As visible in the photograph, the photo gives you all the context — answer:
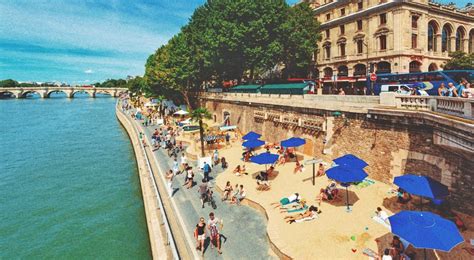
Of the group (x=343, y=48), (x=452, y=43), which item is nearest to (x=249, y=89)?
(x=343, y=48)

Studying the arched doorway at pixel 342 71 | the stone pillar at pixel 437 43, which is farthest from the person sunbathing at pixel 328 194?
the stone pillar at pixel 437 43

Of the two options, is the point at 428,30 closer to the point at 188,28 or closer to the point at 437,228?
the point at 188,28

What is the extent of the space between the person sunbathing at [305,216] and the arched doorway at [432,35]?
130ft

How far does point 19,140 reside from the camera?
42.5 meters

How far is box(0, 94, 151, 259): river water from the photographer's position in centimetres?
1484

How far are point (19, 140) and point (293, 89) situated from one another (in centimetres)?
4174

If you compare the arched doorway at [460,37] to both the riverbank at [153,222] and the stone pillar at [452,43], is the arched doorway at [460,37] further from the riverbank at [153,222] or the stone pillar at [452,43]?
the riverbank at [153,222]

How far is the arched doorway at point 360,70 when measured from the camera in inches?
1652

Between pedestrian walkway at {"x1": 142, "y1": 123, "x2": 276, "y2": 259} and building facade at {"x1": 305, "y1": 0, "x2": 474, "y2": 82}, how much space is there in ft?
82.6

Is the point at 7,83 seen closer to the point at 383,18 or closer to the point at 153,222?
the point at 383,18

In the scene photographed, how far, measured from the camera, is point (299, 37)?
42625 millimetres

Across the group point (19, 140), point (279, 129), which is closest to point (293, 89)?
point (279, 129)

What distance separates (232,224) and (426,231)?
7.63 m

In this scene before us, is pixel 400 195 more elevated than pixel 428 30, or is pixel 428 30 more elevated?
pixel 428 30
